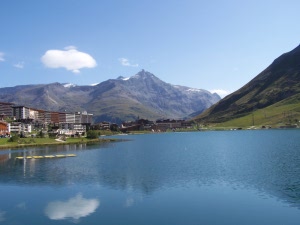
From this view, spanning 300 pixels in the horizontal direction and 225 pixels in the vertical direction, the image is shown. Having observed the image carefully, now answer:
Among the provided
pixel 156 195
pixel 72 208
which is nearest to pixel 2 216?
pixel 72 208

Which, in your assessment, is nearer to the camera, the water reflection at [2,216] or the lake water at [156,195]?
the lake water at [156,195]

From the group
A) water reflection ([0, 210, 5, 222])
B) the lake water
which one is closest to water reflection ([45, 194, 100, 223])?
the lake water

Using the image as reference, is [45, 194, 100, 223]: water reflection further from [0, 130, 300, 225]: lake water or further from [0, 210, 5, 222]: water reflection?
[0, 210, 5, 222]: water reflection

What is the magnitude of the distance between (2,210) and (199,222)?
27272 millimetres

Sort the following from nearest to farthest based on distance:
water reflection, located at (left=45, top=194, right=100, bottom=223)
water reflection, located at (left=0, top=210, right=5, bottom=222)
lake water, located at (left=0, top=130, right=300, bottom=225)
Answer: lake water, located at (left=0, top=130, right=300, bottom=225), water reflection, located at (left=0, top=210, right=5, bottom=222), water reflection, located at (left=45, top=194, right=100, bottom=223)

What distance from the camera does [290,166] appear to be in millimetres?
80750

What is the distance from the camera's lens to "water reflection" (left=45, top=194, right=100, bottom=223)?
1750 inches

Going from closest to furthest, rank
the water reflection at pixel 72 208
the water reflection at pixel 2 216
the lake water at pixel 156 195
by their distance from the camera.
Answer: the lake water at pixel 156 195 < the water reflection at pixel 2 216 < the water reflection at pixel 72 208

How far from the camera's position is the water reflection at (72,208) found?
Result: 1750 inches

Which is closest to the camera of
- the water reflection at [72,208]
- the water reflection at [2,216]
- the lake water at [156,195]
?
the lake water at [156,195]

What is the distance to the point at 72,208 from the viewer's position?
4841 centimetres

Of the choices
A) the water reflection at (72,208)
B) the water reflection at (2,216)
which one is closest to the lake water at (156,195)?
the water reflection at (72,208)

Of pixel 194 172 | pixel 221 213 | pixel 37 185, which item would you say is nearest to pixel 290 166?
pixel 194 172

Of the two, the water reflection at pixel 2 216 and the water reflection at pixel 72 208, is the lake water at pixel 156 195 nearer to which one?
the water reflection at pixel 72 208
